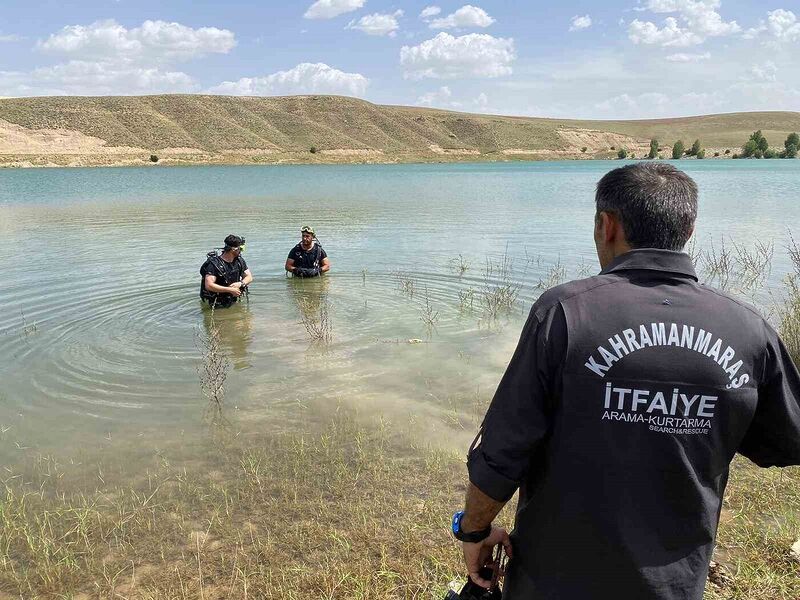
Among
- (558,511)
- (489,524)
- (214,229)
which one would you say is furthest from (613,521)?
(214,229)

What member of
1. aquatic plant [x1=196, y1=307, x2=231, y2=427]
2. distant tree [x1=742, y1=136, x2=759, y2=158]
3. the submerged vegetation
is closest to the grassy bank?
the submerged vegetation

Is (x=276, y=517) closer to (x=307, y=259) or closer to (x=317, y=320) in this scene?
(x=317, y=320)

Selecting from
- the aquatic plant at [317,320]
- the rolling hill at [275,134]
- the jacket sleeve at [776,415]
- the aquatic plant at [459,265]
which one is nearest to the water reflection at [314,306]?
the aquatic plant at [317,320]

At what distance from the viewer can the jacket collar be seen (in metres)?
1.72

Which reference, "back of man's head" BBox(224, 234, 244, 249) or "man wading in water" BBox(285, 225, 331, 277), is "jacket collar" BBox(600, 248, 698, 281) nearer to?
"back of man's head" BBox(224, 234, 244, 249)

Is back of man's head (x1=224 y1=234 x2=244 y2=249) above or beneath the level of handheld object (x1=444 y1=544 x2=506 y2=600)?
above

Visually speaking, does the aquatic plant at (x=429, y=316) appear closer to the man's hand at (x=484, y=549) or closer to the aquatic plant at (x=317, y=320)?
the aquatic plant at (x=317, y=320)

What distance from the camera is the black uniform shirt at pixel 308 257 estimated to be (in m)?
12.6

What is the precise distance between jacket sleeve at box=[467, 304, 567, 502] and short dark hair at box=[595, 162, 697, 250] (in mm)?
361

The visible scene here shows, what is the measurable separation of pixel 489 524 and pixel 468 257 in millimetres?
13099

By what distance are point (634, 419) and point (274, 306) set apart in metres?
9.66

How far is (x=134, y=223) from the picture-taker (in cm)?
2125

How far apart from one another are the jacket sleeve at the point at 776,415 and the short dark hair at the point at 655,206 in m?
0.42

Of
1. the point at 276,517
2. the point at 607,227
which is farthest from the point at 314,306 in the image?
the point at 607,227
